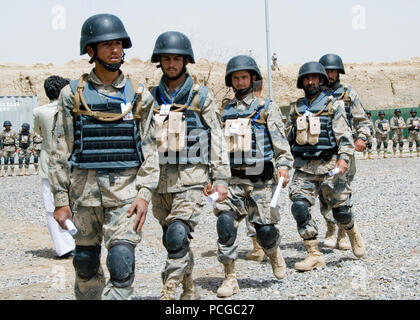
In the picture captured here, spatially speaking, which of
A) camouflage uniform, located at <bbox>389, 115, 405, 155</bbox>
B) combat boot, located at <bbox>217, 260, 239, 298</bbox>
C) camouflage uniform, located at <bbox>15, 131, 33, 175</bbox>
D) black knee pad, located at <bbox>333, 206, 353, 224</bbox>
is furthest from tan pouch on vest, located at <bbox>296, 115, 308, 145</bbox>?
camouflage uniform, located at <bbox>389, 115, 405, 155</bbox>

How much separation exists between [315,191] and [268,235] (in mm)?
1339

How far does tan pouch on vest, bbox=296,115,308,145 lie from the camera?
6688 mm

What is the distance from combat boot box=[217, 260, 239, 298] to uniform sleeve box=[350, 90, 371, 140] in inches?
114

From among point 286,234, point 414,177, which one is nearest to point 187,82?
point 286,234

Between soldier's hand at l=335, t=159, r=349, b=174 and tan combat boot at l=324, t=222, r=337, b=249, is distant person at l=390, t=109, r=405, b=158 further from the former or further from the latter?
soldier's hand at l=335, t=159, r=349, b=174

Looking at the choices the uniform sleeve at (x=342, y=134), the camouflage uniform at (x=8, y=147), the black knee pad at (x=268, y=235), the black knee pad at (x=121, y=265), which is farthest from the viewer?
the camouflage uniform at (x=8, y=147)

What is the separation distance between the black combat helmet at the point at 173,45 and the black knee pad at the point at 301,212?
86.5 inches

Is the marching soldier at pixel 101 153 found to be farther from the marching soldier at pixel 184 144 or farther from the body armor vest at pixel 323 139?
the body armor vest at pixel 323 139

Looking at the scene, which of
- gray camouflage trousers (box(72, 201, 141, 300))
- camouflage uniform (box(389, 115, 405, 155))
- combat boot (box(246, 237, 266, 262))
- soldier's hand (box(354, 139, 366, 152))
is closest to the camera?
gray camouflage trousers (box(72, 201, 141, 300))

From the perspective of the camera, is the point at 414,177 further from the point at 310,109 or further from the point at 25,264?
the point at 25,264

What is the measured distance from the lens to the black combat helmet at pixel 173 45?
4922 millimetres

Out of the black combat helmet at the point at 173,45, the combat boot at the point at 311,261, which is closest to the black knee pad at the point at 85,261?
the black combat helmet at the point at 173,45

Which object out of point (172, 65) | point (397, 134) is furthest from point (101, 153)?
point (397, 134)

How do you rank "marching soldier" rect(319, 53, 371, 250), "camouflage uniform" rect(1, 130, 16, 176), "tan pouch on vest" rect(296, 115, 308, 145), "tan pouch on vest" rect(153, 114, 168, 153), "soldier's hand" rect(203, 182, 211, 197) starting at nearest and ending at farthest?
"tan pouch on vest" rect(153, 114, 168, 153) → "soldier's hand" rect(203, 182, 211, 197) → "tan pouch on vest" rect(296, 115, 308, 145) → "marching soldier" rect(319, 53, 371, 250) → "camouflage uniform" rect(1, 130, 16, 176)
